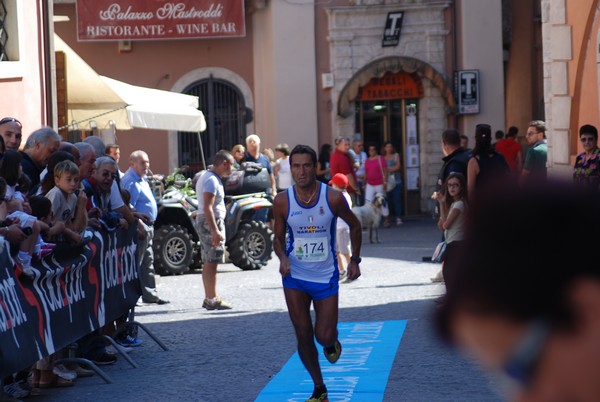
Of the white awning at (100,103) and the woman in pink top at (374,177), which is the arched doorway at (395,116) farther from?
the white awning at (100,103)

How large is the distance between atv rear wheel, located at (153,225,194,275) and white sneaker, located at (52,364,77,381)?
27.8 feet

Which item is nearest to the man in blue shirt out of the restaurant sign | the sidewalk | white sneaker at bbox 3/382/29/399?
the sidewalk

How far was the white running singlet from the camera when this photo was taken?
335 inches

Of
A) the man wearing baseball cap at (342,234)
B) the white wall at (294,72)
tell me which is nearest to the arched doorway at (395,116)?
the white wall at (294,72)

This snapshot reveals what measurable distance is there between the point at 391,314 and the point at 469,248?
11878 millimetres

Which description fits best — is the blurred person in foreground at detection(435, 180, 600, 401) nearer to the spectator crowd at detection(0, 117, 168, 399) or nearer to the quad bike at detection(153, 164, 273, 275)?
the spectator crowd at detection(0, 117, 168, 399)

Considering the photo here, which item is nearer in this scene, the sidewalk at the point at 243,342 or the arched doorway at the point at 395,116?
the sidewalk at the point at 243,342

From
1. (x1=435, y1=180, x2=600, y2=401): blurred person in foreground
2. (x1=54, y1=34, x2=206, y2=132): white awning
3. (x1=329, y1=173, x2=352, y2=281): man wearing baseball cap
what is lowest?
(x1=329, y1=173, x2=352, y2=281): man wearing baseball cap

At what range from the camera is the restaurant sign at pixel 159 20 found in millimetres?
30984

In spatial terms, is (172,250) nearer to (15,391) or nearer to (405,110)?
(15,391)

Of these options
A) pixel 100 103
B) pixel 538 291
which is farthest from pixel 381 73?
pixel 538 291

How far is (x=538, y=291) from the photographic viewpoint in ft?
4.49

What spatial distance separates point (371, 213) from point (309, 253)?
14.4m

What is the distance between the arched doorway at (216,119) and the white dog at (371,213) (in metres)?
9.16
